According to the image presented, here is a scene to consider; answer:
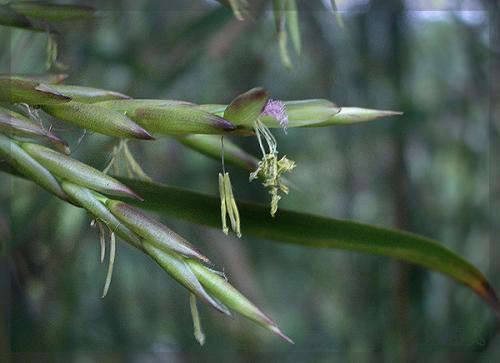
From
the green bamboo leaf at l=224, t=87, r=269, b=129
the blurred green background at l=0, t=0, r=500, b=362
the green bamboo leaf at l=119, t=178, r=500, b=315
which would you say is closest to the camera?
the green bamboo leaf at l=224, t=87, r=269, b=129

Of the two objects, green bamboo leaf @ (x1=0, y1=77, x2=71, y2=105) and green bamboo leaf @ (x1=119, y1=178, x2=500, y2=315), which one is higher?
green bamboo leaf @ (x1=0, y1=77, x2=71, y2=105)

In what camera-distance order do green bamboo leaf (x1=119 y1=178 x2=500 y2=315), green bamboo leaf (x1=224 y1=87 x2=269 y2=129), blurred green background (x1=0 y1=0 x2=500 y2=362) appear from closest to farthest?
green bamboo leaf (x1=224 y1=87 x2=269 y2=129)
green bamboo leaf (x1=119 y1=178 x2=500 y2=315)
blurred green background (x1=0 y1=0 x2=500 y2=362)

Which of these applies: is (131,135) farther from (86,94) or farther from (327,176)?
(327,176)

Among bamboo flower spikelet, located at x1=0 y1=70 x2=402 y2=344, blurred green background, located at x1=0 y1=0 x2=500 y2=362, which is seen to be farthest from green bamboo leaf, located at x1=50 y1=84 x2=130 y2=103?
blurred green background, located at x1=0 y1=0 x2=500 y2=362

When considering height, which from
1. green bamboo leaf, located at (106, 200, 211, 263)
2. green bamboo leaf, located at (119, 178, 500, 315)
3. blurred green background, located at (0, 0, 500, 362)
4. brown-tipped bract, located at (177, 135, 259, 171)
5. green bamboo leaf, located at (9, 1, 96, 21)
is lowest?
blurred green background, located at (0, 0, 500, 362)

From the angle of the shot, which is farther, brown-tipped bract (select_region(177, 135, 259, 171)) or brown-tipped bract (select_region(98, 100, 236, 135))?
brown-tipped bract (select_region(177, 135, 259, 171))

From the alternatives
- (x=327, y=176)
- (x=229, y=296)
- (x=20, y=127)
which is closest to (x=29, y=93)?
(x=20, y=127)

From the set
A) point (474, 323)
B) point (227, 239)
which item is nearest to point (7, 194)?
point (227, 239)

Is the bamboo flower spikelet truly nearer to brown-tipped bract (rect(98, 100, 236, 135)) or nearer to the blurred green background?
brown-tipped bract (rect(98, 100, 236, 135))
